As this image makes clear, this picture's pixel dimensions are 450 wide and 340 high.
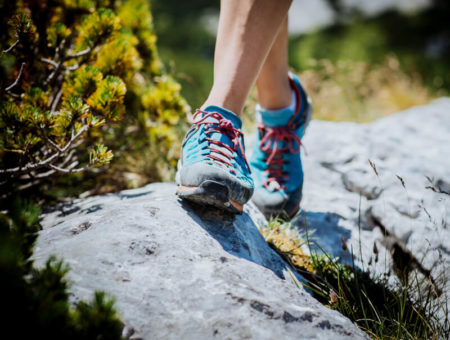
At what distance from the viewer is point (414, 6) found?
11.5 m

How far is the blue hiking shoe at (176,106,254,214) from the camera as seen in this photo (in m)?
1.03

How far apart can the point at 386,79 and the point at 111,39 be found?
539cm

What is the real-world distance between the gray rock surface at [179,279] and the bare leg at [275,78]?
0.84 meters

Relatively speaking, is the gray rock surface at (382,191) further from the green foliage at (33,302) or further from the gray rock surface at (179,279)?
the green foliage at (33,302)

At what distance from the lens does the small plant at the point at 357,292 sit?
1.07 metres

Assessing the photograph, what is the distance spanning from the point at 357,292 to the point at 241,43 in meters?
1.10

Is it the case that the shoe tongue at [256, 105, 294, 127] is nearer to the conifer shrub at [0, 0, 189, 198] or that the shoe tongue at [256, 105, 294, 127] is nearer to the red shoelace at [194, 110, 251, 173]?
the red shoelace at [194, 110, 251, 173]

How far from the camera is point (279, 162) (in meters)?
1.67

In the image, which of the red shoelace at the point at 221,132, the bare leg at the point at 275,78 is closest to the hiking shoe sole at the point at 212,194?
the red shoelace at the point at 221,132

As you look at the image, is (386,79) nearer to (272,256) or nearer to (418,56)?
(272,256)

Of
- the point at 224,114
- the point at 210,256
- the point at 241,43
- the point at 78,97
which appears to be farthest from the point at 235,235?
the point at 78,97

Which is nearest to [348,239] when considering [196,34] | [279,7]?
[279,7]

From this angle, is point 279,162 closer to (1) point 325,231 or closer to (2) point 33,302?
(1) point 325,231

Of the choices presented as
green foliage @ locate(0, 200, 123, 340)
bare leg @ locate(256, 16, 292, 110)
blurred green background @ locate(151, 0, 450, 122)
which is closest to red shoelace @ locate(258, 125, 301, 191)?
bare leg @ locate(256, 16, 292, 110)
